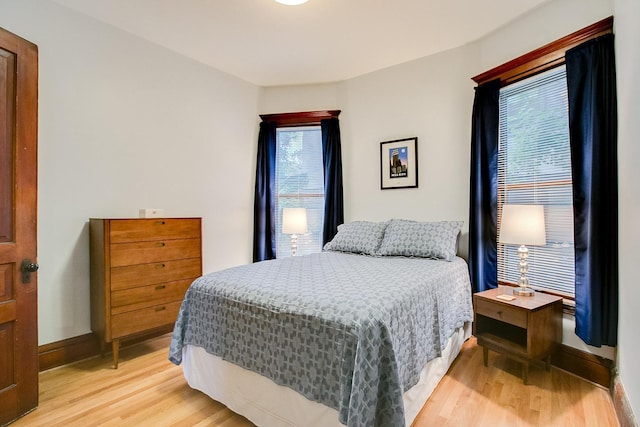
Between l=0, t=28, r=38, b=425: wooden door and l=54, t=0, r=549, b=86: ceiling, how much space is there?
102cm

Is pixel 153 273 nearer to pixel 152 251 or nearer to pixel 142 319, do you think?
pixel 152 251

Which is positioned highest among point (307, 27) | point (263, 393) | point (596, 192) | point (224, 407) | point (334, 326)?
point (307, 27)

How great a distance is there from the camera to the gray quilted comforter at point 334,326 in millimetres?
1266

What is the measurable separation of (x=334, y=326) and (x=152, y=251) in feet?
6.09

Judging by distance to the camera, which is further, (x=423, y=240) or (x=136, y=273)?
(x=423, y=240)

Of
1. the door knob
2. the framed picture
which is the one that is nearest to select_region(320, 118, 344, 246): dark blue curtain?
the framed picture

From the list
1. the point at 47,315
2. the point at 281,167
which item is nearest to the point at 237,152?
the point at 281,167

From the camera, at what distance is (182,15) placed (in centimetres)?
254

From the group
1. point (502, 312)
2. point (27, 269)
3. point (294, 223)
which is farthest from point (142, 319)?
point (502, 312)

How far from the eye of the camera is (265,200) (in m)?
3.90

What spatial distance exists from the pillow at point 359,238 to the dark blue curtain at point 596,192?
1.52 m

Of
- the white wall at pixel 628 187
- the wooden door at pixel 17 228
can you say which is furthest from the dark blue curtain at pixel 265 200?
the white wall at pixel 628 187

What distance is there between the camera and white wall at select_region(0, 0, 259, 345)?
233cm

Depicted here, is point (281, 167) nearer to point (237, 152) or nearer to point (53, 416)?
point (237, 152)
